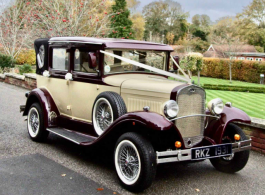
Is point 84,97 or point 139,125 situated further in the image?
point 84,97

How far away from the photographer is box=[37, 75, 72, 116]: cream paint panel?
19.1 ft

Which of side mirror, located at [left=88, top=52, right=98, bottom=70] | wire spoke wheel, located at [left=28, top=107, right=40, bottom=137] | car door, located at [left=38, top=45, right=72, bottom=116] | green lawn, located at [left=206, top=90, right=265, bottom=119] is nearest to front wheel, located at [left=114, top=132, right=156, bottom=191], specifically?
side mirror, located at [left=88, top=52, right=98, bottom=70]

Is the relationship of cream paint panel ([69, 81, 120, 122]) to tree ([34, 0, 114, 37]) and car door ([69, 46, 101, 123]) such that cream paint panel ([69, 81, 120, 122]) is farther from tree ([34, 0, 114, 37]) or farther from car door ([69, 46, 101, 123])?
tree ([34, 0, 114, 37])

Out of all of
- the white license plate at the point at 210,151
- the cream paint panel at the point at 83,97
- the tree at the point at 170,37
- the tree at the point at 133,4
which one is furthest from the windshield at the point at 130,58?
the tree at the point at 133,4

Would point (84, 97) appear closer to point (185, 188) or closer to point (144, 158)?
point (144, 158)

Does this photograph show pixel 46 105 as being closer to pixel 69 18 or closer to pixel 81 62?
pixel 81 62

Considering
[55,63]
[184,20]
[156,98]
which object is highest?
[184,20]

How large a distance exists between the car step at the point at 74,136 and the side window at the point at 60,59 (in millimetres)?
1221

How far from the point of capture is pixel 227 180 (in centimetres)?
453

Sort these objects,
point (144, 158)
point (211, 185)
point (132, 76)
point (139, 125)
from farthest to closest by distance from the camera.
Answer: point (132, 76) < point (211, 185) < point (139, 125) < point (144, 158)

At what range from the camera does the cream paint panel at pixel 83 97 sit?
202 inches

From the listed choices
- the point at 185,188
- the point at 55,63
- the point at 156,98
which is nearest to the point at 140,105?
the point at 156,98

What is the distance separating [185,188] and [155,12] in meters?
71.0

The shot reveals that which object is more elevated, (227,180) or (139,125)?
(139,125)
